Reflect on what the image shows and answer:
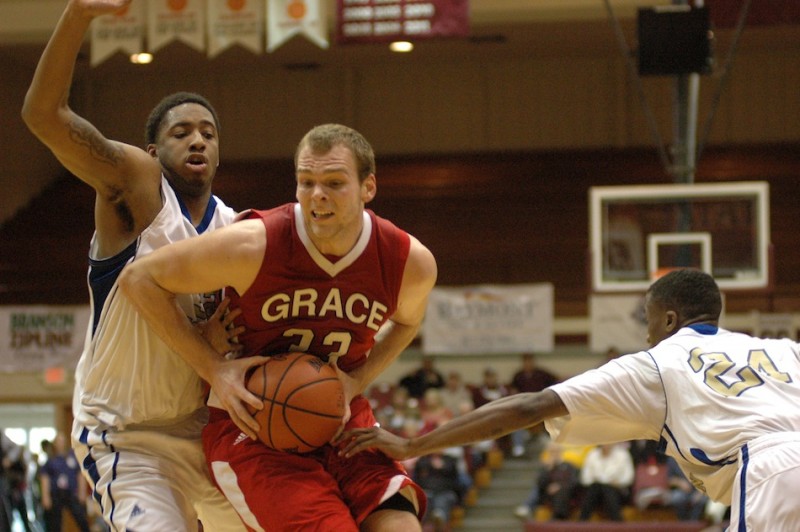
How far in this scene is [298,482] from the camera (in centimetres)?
396

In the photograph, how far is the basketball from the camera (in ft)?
12.8

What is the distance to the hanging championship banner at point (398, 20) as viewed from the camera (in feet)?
45.0

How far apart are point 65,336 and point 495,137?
937 cm

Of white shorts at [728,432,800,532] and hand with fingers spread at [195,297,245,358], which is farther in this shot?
hand with fingers spread at [195,297,245,358]

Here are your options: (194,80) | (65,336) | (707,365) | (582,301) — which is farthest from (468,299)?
(707,365)

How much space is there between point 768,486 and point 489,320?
12375mm

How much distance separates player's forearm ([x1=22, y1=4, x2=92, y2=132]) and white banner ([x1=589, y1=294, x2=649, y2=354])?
1125cm

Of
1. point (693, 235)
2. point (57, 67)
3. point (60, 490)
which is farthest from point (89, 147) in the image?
point (60, 490)

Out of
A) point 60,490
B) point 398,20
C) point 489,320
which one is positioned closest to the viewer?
point 398,20

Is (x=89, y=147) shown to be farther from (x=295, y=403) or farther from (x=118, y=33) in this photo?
(x=118, y=33)

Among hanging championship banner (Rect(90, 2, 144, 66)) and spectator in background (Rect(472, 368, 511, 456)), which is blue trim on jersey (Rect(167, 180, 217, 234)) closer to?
hanging championship banner (Rect(90, 2, 144, 66))

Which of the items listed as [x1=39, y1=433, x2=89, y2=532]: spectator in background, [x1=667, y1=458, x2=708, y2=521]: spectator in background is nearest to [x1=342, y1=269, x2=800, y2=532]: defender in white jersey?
[x1=667, y1=458, x2=708, y2=521]: spectator in background

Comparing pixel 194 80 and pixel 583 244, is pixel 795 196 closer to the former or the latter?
pixel 583 244

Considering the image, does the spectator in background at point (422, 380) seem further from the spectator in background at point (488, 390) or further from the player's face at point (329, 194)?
the player's face at point (329, 194)
